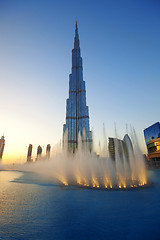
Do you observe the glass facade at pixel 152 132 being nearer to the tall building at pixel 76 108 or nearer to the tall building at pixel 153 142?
the tall building at pixel 153 142

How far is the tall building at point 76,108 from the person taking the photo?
15188cm

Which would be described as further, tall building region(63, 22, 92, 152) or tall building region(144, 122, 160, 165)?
tall building region(63, 22, 92, 152)

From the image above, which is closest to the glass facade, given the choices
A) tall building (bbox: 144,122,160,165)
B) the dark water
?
tall building (bbox: 144,122,160,165)

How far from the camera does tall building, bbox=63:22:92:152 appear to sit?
498 ft

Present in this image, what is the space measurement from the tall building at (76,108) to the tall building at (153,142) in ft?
237

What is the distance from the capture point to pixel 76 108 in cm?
16200

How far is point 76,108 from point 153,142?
105 metres

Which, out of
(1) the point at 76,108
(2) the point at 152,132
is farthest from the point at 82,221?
(1) the point at 76,108

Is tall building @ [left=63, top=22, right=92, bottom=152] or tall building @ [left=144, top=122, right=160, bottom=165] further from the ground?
tall building @ [left=63, top=22, right=92, bottom=152]

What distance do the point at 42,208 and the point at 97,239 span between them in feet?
15.1

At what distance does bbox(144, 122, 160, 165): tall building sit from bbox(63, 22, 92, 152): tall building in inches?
2850

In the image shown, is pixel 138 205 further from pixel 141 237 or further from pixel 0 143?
pixel 0 143

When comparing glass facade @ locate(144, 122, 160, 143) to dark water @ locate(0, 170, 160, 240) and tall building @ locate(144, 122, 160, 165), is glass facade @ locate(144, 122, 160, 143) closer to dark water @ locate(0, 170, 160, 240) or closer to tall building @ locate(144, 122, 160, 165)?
tall building @ locate(144, 122, 160, 165)

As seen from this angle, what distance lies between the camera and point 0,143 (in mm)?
161875
